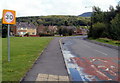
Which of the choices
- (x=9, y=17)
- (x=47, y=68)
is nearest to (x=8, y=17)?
(x=9, y=17)

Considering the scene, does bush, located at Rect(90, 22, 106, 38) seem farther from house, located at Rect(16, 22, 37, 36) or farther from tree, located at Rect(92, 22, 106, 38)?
house, located at Rect(16, 22, 37, 36)

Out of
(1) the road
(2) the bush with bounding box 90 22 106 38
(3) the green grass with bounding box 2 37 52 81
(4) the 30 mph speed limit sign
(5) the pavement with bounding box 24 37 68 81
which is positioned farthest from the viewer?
(2) the bush with bounding box 90 22 106 38

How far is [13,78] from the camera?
23.5 ft

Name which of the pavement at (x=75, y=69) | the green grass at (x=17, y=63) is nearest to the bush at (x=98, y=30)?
the green grass at (x=17, y=63)

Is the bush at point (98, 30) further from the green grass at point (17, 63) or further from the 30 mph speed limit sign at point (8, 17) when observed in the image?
the 30 mph speed limit sign at point (8, 17)

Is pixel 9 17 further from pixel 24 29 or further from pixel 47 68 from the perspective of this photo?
pixel 24 29

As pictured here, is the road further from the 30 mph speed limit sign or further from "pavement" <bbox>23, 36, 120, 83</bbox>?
the 30 mph speed limit sign

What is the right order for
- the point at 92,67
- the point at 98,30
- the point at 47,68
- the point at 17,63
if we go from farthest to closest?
the point at 98,30 → the point at 17,63 → the point at 92,67 → the point at 47,68

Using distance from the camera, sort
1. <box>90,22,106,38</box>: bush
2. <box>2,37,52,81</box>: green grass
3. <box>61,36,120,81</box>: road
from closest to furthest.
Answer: <box>2,37,52,81</box>: green grass < <box>61,36,120,81</box>: road < <box>90,22,106,38</box>: bush

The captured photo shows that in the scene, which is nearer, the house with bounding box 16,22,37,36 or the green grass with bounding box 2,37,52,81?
the green grass with bounding box 2,37,52,81

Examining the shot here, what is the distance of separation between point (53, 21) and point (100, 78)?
187m

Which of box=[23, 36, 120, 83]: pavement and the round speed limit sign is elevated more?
the round speed limit sign

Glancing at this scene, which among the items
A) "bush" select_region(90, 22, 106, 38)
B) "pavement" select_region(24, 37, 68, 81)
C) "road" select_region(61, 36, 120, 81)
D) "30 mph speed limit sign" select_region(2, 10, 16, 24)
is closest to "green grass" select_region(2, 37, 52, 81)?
"pavement" select_region(24, 37, 68, 81)

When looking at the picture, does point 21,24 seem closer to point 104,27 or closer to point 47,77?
point 104,27
